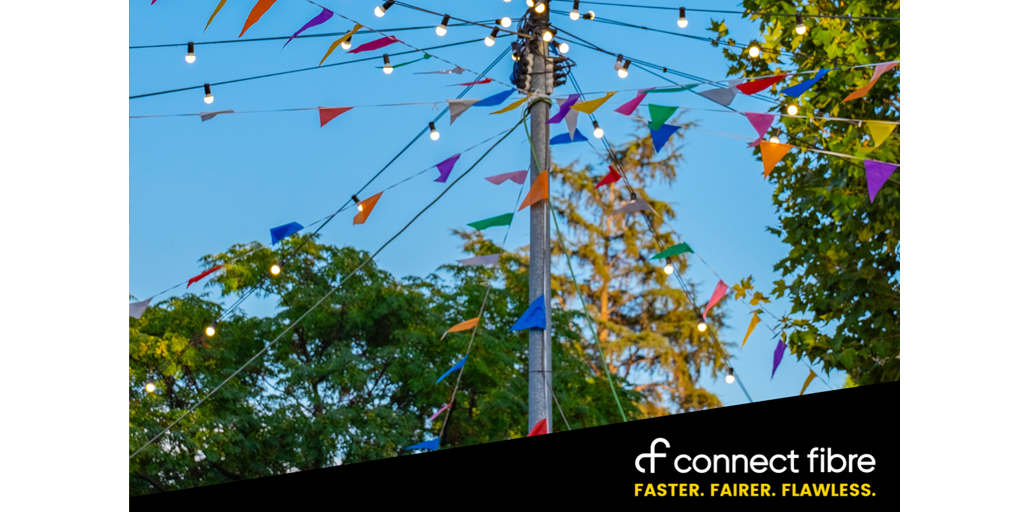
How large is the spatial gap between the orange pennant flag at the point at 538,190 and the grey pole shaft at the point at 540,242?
0.03m

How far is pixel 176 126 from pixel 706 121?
16.8 feet

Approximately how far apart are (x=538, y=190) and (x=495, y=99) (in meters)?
0.44

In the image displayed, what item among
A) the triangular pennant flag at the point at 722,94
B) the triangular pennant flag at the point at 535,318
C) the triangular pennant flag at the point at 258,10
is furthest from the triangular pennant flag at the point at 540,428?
the triangular pennant flag at the point at 258,10

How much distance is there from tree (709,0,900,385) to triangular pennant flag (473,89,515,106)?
6.11 ft

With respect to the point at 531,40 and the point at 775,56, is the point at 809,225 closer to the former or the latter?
the point at 775,56

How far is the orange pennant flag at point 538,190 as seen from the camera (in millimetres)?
3363

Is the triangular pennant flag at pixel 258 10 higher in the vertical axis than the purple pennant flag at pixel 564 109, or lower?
higher

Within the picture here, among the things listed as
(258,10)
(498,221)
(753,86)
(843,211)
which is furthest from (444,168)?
(843,211)

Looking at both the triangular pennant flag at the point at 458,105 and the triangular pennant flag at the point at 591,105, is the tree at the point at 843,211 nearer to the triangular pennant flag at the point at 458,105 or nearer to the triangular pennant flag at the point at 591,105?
the triangular pennant flag at the point at 591,105

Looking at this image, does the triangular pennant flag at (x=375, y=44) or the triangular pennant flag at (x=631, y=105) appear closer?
the triangular pennant flag at (x=631, y=105)
